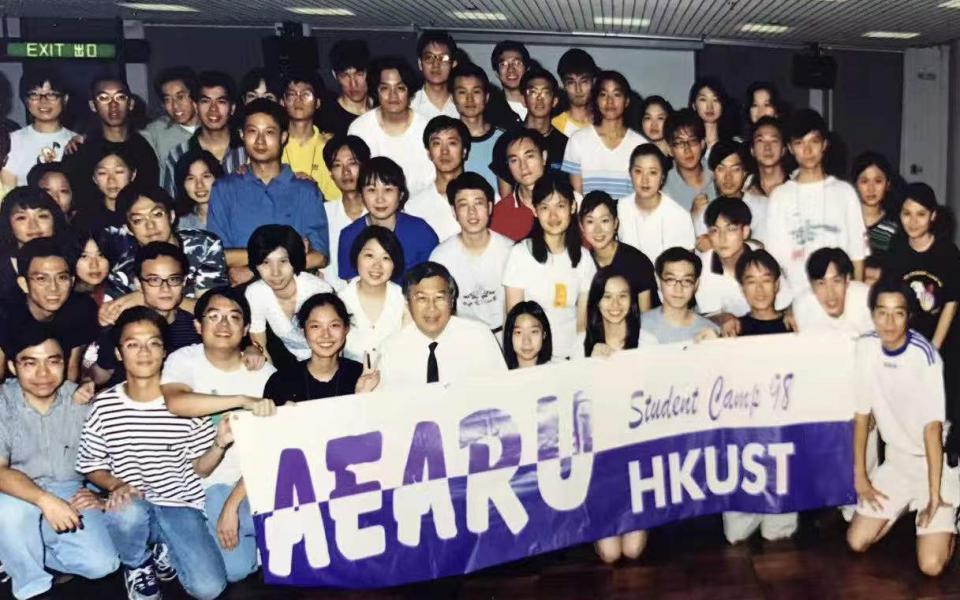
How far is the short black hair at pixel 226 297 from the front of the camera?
379cm

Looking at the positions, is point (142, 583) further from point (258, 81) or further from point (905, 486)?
point (905, 486)

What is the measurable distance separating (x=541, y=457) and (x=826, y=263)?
1.62 m

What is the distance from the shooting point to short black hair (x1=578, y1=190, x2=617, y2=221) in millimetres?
4238

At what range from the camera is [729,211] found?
4.39 meters

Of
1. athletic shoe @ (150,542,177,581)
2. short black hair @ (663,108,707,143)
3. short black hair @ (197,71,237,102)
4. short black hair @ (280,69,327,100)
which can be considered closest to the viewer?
athletic shoe @ (150,542,177,581)

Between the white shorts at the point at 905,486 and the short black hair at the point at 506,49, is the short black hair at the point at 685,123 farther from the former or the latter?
the white shorts at the point at 905,486

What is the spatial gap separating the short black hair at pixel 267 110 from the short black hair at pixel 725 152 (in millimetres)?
1978

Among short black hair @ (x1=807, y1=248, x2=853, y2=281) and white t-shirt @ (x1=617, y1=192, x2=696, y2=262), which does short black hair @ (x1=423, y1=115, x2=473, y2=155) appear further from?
short black hair @ (x1=807, y1=248, x2=853, y2=281)

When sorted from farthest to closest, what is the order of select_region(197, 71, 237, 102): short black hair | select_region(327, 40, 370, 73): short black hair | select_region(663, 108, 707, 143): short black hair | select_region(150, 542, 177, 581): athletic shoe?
select_region(663, 108, 707, 143): short black hair < select_region(327, 40, 370, 73): short black hair < select_region(197, 71, 237, 102): short black hair < select_region(150, 542, 177, 581): athletic shoe

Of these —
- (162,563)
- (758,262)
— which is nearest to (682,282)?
(758,262)

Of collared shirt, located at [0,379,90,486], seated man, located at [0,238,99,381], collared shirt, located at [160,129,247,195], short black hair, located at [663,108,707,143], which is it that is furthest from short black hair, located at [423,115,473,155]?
collared shirt, located at [0,379,90,486]

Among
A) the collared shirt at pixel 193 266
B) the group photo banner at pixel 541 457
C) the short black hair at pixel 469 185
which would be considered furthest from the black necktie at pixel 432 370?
the collared shirt at pixel 193 266

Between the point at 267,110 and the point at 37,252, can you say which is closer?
the point at 37,252

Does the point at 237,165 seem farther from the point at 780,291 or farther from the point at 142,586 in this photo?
the point at 780,291
